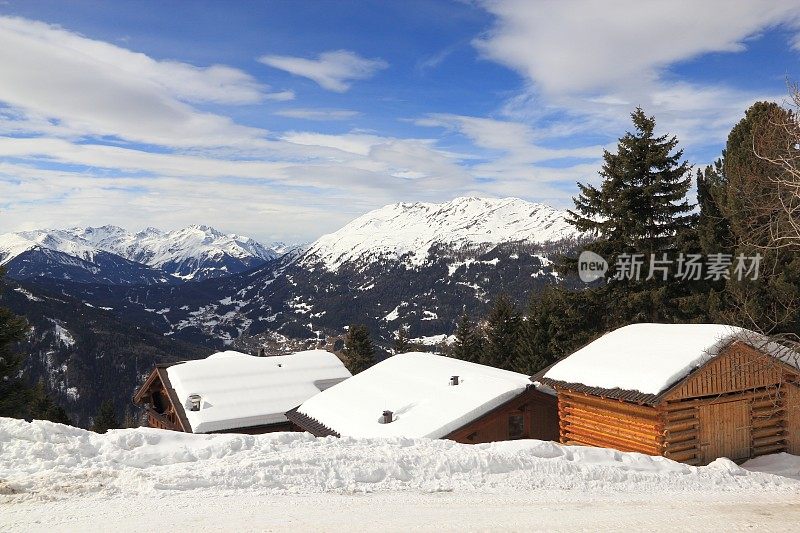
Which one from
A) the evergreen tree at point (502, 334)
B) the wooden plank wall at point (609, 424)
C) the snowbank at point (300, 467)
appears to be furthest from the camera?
the evergreen tree at point (502, 334)

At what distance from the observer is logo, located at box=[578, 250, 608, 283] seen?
2973 cm

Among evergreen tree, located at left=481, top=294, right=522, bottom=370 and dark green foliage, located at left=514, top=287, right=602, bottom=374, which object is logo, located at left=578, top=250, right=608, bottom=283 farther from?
evergreen tree, located at left=481, top=294, right=522, bottom=370

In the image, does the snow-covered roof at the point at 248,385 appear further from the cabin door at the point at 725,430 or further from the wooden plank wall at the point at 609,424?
the cabin door at the point at 725,430

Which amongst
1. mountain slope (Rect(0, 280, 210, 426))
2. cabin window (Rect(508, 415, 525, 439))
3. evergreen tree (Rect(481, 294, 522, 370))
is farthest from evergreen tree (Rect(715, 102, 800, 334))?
mountain slope (Rect(0, 280, 210, 426))

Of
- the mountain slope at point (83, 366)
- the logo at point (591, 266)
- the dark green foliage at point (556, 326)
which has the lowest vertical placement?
the mountain slope at point (83, 366)

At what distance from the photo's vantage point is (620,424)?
60.6 feet

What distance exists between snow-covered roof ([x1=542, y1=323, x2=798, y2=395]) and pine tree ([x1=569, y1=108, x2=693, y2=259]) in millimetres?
8770

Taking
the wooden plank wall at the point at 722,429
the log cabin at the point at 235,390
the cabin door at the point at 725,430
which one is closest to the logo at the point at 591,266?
the wooden plank wall at the point at 722,429

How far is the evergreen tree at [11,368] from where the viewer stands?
2725 centimetres

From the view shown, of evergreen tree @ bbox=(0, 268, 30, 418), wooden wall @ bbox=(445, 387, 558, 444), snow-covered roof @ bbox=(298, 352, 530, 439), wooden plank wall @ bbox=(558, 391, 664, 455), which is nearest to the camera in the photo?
wooden plank wall @ bbox=(558, 391, 664, 455)

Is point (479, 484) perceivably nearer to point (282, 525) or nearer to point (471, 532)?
point (471, 532)

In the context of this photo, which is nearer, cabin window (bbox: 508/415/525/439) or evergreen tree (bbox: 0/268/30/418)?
cabin window (bbox: 508/415/525/439)

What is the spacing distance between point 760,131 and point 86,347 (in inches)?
8601

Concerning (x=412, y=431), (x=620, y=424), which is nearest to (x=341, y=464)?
(x=412, y=431)
